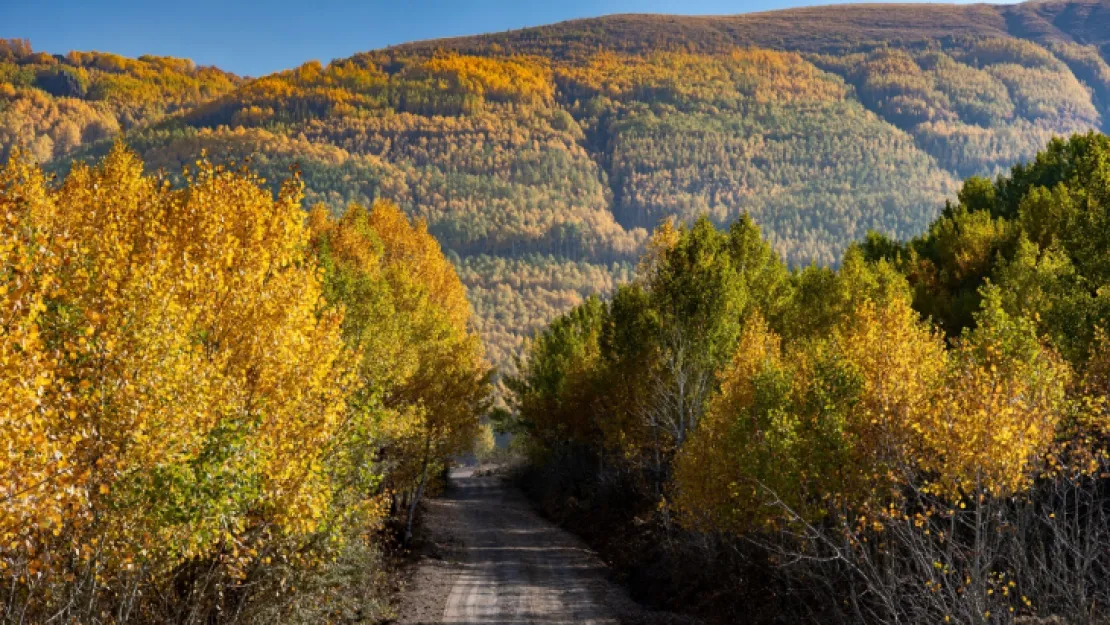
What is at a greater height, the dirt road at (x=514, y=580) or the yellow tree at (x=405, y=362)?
the yellow tree at (x=405, y=362)

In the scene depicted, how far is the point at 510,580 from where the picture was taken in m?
37.1

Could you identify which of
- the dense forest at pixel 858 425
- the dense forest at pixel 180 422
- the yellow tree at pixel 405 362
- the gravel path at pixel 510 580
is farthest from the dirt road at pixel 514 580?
the yellow tree at pixel 405 362

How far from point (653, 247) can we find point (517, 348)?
501 ft

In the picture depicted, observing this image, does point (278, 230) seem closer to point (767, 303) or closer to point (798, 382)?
point (798, 382)

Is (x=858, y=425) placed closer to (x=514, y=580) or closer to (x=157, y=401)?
(x=157, y=401)

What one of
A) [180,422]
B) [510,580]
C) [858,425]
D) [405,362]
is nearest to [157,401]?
[180,422]

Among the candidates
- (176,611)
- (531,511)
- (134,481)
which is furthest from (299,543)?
(531,511)

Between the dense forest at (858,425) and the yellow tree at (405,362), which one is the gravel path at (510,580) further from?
the yellow tree at (405,362)

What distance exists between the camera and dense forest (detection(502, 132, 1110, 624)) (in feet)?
54.1

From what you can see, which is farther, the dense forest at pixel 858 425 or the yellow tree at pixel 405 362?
the yellow tree at pixel 405 362

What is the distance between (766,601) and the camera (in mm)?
27453

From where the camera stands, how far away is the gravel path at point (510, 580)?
3014cm

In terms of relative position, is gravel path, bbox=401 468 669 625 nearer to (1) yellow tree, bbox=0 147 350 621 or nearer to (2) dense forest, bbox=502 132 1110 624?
(2) dense forest, bbox=502 132 1110 624

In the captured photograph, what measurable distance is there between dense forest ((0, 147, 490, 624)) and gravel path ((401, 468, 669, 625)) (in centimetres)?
365
